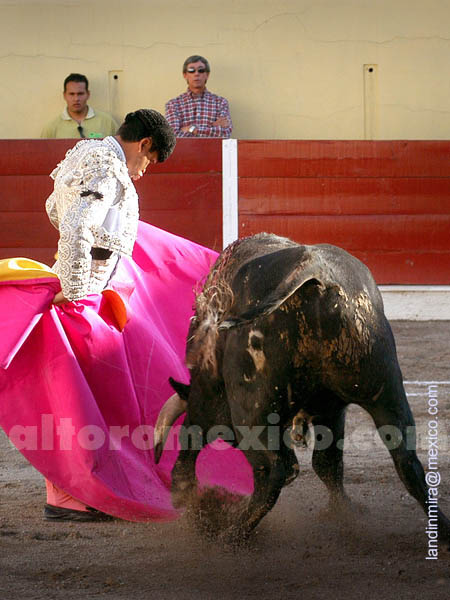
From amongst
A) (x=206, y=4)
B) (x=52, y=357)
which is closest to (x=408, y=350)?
(x=52, y=357)

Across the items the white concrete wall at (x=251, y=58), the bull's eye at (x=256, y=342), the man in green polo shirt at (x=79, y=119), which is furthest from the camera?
the white concrete wall at (x=251, y=58)

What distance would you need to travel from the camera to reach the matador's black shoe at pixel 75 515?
2.64 meters

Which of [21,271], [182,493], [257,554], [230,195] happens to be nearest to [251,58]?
[230,195]

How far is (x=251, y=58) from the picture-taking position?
7.52 metres

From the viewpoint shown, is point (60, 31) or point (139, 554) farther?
point (60, 31)

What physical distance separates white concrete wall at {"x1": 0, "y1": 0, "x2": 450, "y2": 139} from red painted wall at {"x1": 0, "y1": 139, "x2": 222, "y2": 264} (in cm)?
102

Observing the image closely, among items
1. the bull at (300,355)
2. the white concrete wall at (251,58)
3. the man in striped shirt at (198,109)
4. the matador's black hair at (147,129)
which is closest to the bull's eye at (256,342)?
the bull at (300,355)

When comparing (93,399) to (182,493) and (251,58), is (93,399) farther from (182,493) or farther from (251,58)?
(251,58)

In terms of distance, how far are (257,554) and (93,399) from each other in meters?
0.63

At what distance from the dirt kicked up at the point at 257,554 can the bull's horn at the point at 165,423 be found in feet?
0.68

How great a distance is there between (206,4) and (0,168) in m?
2.14

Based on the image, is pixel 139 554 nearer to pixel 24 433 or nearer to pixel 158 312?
pixel 24 433

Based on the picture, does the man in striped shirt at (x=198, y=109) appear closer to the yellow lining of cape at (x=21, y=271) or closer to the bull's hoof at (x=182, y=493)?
the yellow lining of cape at (x=21, y=271)

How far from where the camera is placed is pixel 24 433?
2.57 meters
